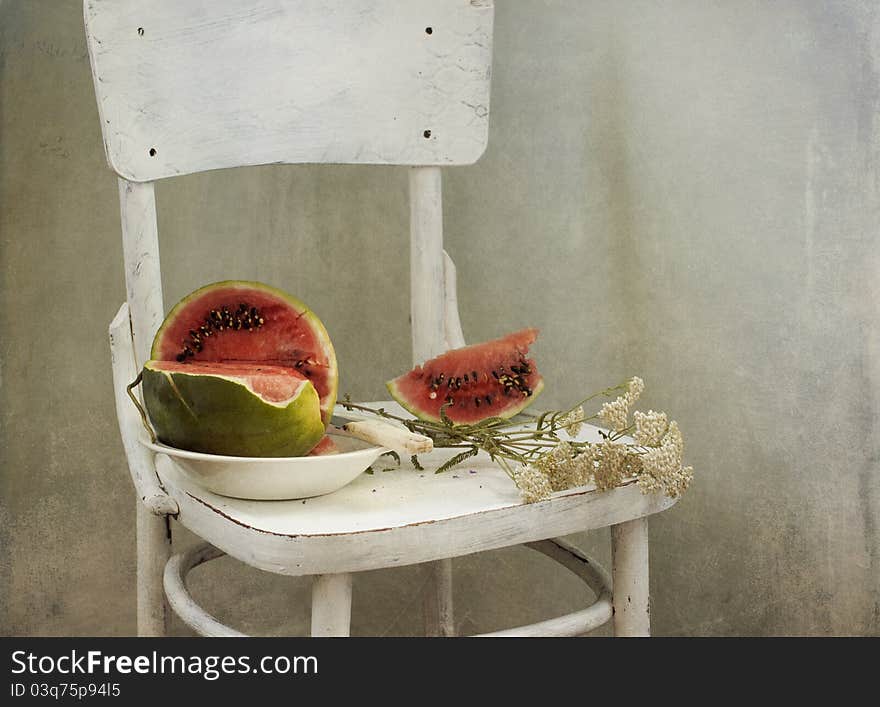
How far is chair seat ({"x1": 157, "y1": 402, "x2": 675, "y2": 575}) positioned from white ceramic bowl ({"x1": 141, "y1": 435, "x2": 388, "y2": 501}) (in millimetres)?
12

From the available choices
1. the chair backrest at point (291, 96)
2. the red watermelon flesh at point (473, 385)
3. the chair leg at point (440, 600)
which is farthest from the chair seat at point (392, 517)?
the chair leg at point (440, 600)

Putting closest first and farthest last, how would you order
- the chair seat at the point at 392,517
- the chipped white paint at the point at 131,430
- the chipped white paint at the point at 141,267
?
the chair seat at the point at 392,517
the chipped white paint at the point at 131,430
the chipped white paint at the point at 141,267

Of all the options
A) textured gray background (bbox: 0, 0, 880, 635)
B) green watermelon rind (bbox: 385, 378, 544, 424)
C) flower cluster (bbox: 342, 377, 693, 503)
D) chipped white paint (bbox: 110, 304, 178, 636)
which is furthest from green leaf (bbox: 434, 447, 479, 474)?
textured gray background (bbox: 0, 0, 880, 635)

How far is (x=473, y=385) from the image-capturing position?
1085 millimetres

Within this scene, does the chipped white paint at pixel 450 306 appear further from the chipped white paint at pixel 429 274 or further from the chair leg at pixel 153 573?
the chair leg at pixel 153 573

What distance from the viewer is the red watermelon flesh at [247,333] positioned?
956mm

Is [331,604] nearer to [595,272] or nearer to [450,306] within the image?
[450,306]

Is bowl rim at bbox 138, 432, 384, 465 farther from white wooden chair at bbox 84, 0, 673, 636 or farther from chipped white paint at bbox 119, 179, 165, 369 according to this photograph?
chipped white paint at bbox 119, 179, 165, 369

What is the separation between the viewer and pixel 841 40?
4.19 feet

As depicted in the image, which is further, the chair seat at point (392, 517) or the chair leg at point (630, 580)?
the chair leg at point (630, 580)

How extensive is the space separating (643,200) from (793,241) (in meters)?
0.23

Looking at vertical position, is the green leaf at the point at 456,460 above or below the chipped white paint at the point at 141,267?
below

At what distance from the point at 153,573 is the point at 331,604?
345 millimetres

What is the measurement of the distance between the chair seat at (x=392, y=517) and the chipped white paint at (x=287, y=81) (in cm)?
39
